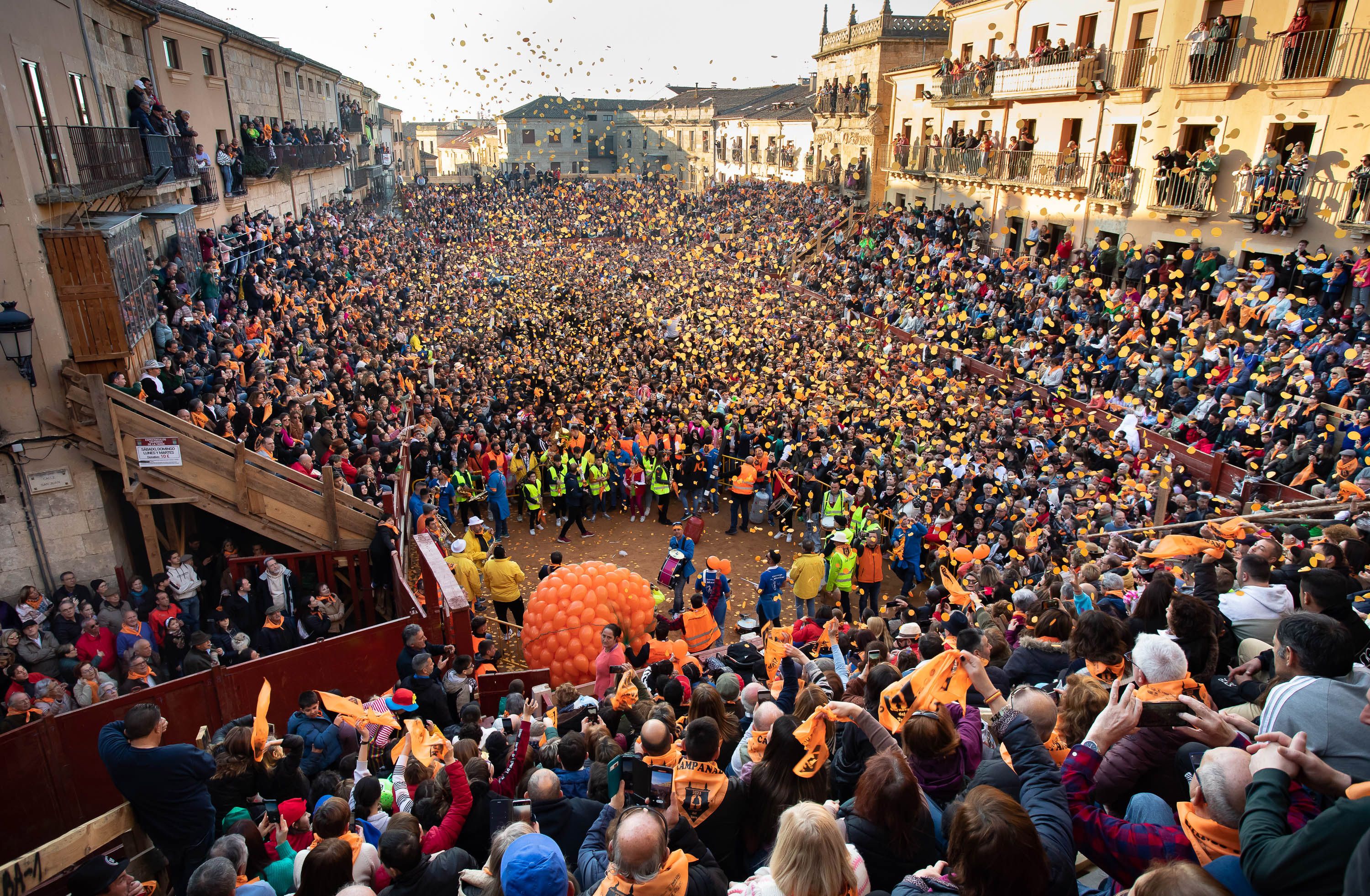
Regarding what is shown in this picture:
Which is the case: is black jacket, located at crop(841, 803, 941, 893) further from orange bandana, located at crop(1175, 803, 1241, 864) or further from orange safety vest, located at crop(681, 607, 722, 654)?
orange safety vest, located at crop(681, 607, 722, 654)

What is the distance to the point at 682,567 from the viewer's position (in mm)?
10250

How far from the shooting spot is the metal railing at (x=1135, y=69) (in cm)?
1673

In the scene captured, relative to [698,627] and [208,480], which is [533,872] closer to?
[698,627]

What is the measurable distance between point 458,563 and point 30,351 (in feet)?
16.0

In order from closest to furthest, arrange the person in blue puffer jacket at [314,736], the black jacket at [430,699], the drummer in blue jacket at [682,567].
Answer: the person in blue puffer jacket at [314,736] < the black jacket at [430,699] < the drummer in blue jacket at [682,567]

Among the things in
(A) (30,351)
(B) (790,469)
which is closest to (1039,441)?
(B) (790,469)

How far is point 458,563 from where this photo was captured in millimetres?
9344

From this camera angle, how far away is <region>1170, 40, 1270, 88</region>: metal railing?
14.7 m

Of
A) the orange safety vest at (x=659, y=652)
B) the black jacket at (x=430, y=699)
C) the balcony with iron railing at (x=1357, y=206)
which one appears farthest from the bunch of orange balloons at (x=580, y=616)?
the balcony with iron railing at (x=1357, y=206)

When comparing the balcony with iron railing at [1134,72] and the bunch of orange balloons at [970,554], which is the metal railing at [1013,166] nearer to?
the balcony with iron railing at [1134,72]

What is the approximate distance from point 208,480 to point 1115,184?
18.8m

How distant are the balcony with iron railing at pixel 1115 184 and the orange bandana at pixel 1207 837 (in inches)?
724

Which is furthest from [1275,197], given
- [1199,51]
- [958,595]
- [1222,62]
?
[958,595]

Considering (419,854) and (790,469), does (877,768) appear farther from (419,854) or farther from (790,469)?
(790,469)
